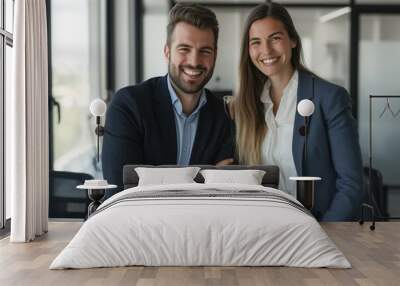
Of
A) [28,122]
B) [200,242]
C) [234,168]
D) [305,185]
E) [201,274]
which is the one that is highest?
[28,122]

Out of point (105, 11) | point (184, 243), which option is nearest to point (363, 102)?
point (105, 11)

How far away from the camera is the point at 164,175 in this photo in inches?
228

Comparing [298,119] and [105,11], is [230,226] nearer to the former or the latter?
[298,119]

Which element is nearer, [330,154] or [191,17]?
[330,154]

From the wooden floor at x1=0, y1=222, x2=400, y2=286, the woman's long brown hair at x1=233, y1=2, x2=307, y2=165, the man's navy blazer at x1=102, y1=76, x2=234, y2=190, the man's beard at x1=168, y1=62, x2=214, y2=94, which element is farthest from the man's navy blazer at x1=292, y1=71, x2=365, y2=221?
the wooden floor at x1=0, y1=222, x2=400, y2=286

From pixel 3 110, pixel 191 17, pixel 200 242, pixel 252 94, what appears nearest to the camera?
pixel 200 242

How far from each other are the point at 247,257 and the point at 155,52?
2.93 m

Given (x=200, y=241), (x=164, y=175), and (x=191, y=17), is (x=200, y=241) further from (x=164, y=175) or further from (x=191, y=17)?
(x=191, y=17)

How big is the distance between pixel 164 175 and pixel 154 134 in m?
0.46

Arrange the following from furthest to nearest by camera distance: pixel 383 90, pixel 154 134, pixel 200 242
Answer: pixel 383 90 < pixel 154 134 < pixel 200 242

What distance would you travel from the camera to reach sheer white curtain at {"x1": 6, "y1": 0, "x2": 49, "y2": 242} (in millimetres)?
5273

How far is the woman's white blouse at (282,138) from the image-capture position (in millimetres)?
6062

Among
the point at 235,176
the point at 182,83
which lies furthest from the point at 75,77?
the point at 235,176

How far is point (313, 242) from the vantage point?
410 cm
